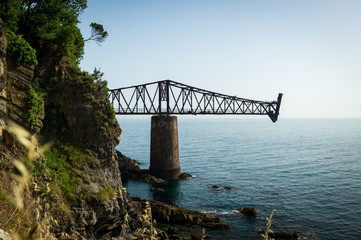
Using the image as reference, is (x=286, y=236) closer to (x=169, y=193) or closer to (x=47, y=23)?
(x=169, y=193)

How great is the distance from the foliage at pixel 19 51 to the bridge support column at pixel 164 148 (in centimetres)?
2967

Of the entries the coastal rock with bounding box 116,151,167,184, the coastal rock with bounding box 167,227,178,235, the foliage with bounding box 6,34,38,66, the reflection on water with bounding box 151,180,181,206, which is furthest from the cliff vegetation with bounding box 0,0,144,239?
the coastal rock with bounding box 116,151,167,184

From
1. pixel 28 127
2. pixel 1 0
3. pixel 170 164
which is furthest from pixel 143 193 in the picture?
pixel 1 0

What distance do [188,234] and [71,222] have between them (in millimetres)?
11911

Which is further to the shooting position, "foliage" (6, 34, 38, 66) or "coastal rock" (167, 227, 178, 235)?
"coastal rock" (167, 227, 178, 235)

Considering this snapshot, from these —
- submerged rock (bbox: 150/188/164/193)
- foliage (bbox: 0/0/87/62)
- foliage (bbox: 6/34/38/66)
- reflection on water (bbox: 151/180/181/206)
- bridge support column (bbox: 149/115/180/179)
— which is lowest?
reflection on water (bbox: 151/180/181/206)

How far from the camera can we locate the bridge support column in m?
47.4

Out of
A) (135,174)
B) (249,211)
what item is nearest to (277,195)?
(249,211)

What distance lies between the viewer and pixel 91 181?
22.8 m

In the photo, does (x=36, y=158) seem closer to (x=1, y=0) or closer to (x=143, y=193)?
(x=1, y=0)

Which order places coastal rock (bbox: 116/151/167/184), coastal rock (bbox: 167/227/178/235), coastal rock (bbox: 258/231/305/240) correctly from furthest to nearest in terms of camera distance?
coastal rock (bbox: 116/151/167/184), coastal rock (bbox: 167/227/178/235), coastal rock (bbox: 258/231/305/240)

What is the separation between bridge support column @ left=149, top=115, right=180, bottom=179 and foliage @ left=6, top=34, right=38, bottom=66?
97.4 feet

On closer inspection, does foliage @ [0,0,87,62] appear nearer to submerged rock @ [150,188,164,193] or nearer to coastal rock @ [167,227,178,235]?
coastal rock @ [167,227,178,235]

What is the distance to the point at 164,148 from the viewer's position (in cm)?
4731
